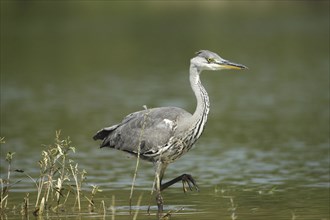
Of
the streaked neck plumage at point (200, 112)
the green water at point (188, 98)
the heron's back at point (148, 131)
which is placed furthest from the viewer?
the green water at point (188, 98)

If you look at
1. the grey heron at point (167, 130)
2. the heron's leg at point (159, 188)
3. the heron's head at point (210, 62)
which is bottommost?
the heron's leg at point (159, 188)

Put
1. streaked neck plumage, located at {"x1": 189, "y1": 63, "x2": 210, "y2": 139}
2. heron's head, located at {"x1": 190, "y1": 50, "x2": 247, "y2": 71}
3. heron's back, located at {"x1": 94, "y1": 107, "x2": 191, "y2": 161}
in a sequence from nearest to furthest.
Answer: streaked neck plumage, located at {"x1": 189, "y1": 63, "x2": 210, "y2": 139} < heron's back, located at {"x1": 94, "y1": 107, "x2": 191, "y2": 161} < heron's head, located at {"x1": 190, "y1": 50, "x2": 247, "y2": 71}

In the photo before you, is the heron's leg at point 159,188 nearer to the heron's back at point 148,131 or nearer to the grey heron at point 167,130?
the grey heron at point 167,130

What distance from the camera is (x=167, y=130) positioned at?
456 inches

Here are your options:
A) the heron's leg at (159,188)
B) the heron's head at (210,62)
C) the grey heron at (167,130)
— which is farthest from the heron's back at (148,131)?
A: the heron's head at (210,62)

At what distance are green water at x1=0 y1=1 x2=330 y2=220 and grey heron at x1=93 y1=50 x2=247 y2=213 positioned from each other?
2.01 feet

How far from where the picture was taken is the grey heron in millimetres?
11475

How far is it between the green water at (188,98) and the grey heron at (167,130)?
612 mm

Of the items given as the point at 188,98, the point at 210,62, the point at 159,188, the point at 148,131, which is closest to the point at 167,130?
the point at 148,131

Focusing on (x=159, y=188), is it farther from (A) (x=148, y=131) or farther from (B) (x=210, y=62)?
(B) (x=210, y=62)

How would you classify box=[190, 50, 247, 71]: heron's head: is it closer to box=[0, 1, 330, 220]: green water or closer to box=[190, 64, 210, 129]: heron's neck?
box=[190, 64, 210, 129]: heron's neck

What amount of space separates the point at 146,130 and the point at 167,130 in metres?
0.31

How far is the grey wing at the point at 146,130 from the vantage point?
1158 centimetres

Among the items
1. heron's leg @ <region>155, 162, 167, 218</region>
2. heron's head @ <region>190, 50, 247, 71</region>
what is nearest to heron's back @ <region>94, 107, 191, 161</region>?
heron's leg @ <region>155, 162, 167, 218</region>
